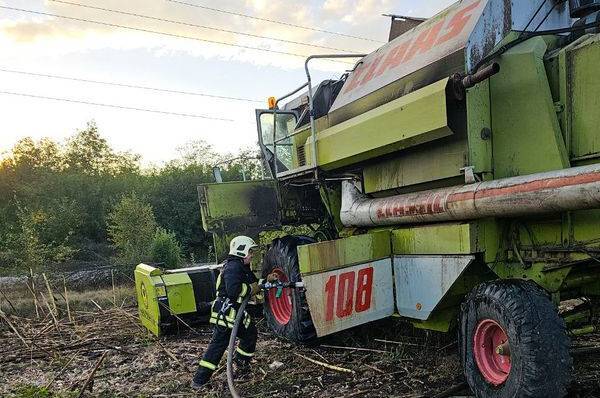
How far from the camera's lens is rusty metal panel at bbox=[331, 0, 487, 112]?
458cm

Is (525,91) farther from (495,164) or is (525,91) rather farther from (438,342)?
(438,342)

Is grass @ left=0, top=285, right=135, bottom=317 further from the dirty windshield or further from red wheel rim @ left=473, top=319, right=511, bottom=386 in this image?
red wheel rim @ left=473, top=319, right=511, bottom=386

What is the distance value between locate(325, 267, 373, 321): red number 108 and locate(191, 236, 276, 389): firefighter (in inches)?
36.6

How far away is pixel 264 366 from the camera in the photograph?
5.74m

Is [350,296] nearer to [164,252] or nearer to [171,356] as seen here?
[171,356]

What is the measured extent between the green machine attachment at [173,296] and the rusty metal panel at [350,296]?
115 inches

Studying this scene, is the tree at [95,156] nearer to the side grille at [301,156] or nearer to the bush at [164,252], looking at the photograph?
the bush at [164,252]

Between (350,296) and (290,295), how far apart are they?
1.36 m

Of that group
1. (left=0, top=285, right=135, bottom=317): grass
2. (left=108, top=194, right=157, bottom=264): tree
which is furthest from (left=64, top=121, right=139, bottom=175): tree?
(left=0, top=285, right=135, bottom=317): grass

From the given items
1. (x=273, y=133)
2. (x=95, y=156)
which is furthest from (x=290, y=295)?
(x=95, y=156)

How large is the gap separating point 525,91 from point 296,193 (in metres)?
4.09

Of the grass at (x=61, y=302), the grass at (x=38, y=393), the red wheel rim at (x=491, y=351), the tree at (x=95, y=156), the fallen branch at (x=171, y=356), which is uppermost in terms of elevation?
the tree at (x=95, y=156)

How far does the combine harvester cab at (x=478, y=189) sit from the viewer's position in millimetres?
3783

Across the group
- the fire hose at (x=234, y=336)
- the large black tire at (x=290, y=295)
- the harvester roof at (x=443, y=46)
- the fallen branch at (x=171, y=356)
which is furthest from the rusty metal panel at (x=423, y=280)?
the fallen branch at (x=171, y=356)
